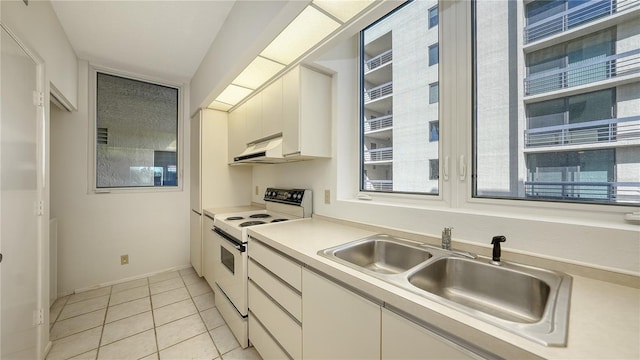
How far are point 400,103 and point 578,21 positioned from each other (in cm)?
94

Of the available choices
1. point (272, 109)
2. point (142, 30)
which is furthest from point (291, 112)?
point (142, 30)

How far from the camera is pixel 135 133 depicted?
300 centimetres

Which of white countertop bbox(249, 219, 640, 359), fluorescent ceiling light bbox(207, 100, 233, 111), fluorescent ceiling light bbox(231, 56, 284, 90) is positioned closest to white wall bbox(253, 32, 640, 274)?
white countertop bbox(249, 219, 640, 359)

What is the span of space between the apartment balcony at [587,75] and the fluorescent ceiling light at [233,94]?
7.52ft

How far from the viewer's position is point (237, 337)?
6.07ft

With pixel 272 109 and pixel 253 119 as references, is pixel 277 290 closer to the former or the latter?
pixel 272 109

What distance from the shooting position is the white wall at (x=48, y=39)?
131 centimetres

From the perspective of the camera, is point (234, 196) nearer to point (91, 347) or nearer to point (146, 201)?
point (146, 201)

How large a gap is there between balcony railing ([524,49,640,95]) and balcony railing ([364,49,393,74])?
0.98 m

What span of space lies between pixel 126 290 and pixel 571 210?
13.0 feet

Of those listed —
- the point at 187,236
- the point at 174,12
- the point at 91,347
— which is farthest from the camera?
the point at 187,236

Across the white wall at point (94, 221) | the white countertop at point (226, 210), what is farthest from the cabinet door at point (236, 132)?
the white wall at point (94, 221)

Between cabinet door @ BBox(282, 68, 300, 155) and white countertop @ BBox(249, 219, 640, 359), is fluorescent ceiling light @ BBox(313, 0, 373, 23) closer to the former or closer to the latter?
cabinet door @ BBox(282, 68, 300, 155)

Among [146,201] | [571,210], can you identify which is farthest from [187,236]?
[571,210]
